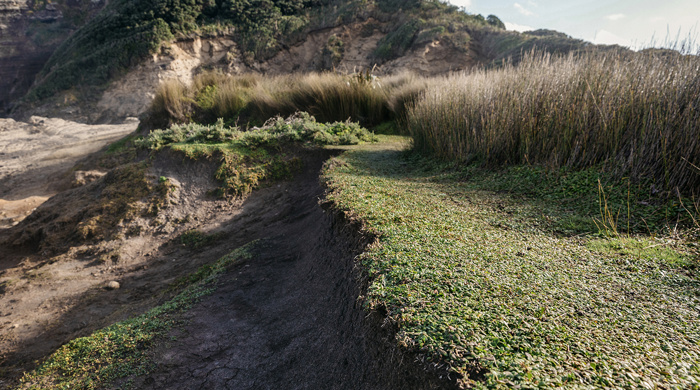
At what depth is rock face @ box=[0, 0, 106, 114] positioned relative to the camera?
31.1 meters

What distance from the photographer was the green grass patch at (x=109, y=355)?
306cm

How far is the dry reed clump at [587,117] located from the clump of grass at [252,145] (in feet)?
7.89

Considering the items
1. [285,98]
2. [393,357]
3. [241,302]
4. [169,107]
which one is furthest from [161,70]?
[393,357]

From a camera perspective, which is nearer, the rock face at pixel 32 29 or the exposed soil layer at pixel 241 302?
the exposed soil layer at pixel 241 302

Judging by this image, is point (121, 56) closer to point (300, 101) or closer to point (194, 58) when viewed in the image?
point (194, 58)

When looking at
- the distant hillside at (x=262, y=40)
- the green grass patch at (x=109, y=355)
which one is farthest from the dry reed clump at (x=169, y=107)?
the distant hillside at (x=262, y=40)

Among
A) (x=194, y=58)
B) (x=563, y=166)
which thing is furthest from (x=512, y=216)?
(x=194, y=58)

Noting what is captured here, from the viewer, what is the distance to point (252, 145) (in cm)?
772

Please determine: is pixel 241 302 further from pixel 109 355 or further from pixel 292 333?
pixel 109 355

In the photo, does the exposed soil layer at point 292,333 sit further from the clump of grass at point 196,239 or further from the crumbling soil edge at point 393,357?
the clump of grass at point 196,239

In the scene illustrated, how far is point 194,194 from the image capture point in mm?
7070

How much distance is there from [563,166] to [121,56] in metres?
24.9

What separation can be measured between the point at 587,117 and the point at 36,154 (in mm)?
16276

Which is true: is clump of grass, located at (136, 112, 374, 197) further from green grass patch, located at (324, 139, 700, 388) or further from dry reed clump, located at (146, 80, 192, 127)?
green grass patch, located at (324, 139, 700, 388)
